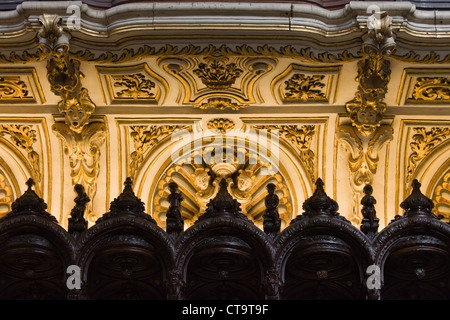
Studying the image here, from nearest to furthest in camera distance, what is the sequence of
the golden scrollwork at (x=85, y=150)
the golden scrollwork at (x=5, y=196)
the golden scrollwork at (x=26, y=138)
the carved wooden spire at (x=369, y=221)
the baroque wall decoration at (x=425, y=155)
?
the carved wooden spire at (x=369, y=221) → the golden scrollwork at (x=85, y=150) → the baroque wall decoration at (x=425, y=155) → the golden scrollwork at (x=26, y=138) → the golden scrollwork at (x=5, y=196)

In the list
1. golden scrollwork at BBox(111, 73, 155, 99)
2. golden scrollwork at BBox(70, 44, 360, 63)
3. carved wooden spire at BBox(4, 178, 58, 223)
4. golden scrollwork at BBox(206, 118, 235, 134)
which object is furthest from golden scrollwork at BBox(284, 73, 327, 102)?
carved wooden spire at BBox(4, 178, 58, 223)

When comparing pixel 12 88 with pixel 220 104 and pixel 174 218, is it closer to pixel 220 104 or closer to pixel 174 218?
pixel 220 104

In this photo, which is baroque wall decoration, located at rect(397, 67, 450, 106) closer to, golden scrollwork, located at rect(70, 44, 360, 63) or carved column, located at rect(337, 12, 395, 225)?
carved column, located at rect(337, 12, 395, 225)

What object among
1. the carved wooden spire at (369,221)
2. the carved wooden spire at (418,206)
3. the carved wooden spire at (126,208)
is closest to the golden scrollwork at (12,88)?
the carved wooden spire at (126,208)

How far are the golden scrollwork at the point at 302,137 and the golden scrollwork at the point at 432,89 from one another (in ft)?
4.29

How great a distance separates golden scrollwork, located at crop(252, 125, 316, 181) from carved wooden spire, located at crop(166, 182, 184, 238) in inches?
91.2

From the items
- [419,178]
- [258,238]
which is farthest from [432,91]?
[258,238]

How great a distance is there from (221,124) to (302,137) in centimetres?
98

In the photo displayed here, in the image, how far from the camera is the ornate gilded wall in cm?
1282

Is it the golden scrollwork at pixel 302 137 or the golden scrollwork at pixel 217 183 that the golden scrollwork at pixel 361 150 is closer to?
the golden scrollwork at pixel 302 137

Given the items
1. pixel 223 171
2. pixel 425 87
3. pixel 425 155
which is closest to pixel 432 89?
pixel 425 87

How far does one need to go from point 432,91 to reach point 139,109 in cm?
345

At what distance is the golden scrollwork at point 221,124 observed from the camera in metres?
14.1
